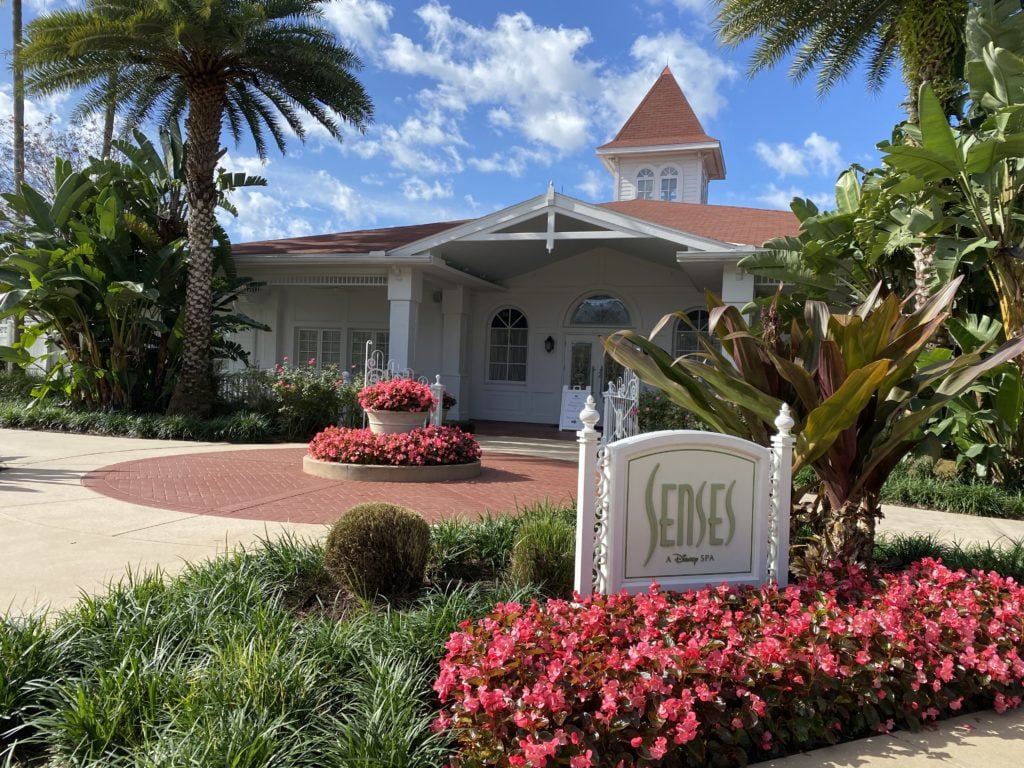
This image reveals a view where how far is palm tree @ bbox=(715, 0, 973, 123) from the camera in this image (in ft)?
33.7

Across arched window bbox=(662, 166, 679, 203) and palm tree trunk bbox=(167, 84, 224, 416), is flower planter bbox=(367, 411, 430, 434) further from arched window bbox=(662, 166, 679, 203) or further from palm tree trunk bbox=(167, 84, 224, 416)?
arched window bbox=(662, 166, 679, 203)

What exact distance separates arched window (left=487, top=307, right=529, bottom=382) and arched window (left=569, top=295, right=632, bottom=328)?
1381 millimetres

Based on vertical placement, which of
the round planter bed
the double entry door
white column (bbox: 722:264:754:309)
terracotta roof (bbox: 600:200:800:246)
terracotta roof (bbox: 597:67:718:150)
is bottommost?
the round planter bed

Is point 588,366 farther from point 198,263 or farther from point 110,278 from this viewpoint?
point 110,278

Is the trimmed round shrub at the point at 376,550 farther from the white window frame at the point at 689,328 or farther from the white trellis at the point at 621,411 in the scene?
the white window frame at the point at 689,328

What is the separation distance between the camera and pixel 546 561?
4.44 metres

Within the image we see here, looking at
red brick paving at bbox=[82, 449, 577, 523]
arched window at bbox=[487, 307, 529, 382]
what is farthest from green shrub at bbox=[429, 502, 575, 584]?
arched window at bbox=[487, 307, 529, 382]

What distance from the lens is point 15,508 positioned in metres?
6.68

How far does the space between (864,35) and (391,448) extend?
1107 cm

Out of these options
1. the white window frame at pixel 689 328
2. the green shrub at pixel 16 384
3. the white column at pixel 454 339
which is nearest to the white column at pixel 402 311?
the white column at pixel 454 339

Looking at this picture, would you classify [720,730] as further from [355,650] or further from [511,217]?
[511,217]

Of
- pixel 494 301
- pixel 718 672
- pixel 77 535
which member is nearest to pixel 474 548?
pixel 718 672

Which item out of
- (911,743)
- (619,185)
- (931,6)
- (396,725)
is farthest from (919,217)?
(619,185)

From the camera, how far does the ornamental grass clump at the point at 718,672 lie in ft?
8.88
